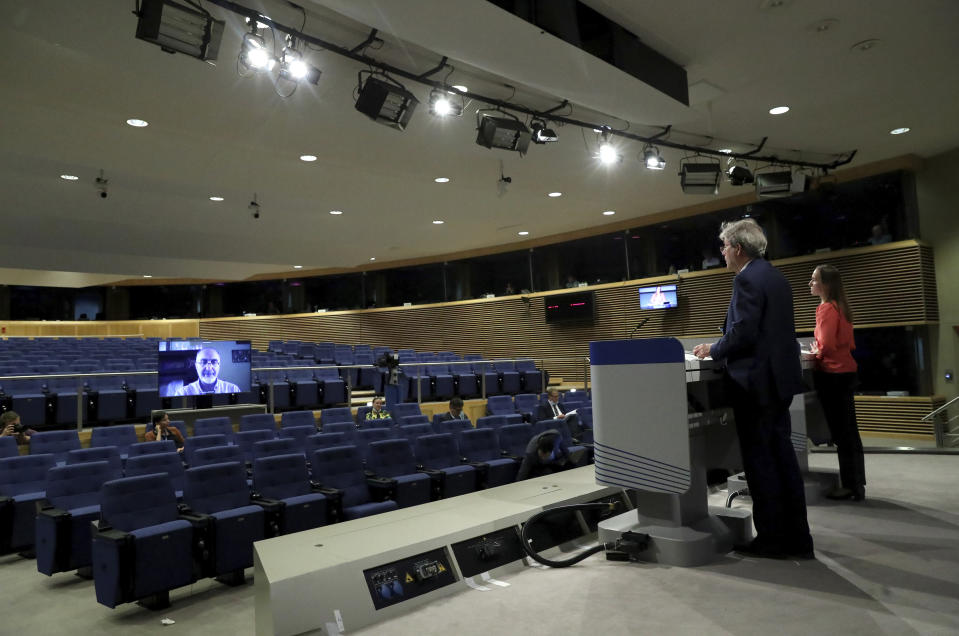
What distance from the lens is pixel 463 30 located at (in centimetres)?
434

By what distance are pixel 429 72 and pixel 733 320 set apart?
4.06m

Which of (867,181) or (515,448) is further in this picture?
(867,181)

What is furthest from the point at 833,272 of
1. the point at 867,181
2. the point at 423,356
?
the point at 423,356

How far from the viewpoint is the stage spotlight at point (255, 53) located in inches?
180

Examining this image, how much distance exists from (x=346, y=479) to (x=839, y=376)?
3.57 m

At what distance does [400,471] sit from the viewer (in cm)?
520

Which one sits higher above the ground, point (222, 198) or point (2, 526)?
point (222, 198)

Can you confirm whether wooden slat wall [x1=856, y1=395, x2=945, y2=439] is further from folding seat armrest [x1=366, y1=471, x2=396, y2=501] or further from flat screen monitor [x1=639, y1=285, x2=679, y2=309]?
folding seat armrest [x1=366, y1=471, x2=396, y2=501]

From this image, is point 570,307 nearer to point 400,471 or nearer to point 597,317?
point 597,317

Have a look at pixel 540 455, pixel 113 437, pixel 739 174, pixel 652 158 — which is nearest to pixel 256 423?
pixel 113 437

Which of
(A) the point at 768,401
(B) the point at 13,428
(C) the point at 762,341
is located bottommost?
(B) the point at 13,428

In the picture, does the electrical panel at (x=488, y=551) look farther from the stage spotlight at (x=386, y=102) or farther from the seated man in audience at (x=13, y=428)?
the seated man in audience at (x=13, y=428)

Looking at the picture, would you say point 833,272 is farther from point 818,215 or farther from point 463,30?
point 818,215

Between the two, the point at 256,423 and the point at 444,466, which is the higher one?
the point at 256,423
